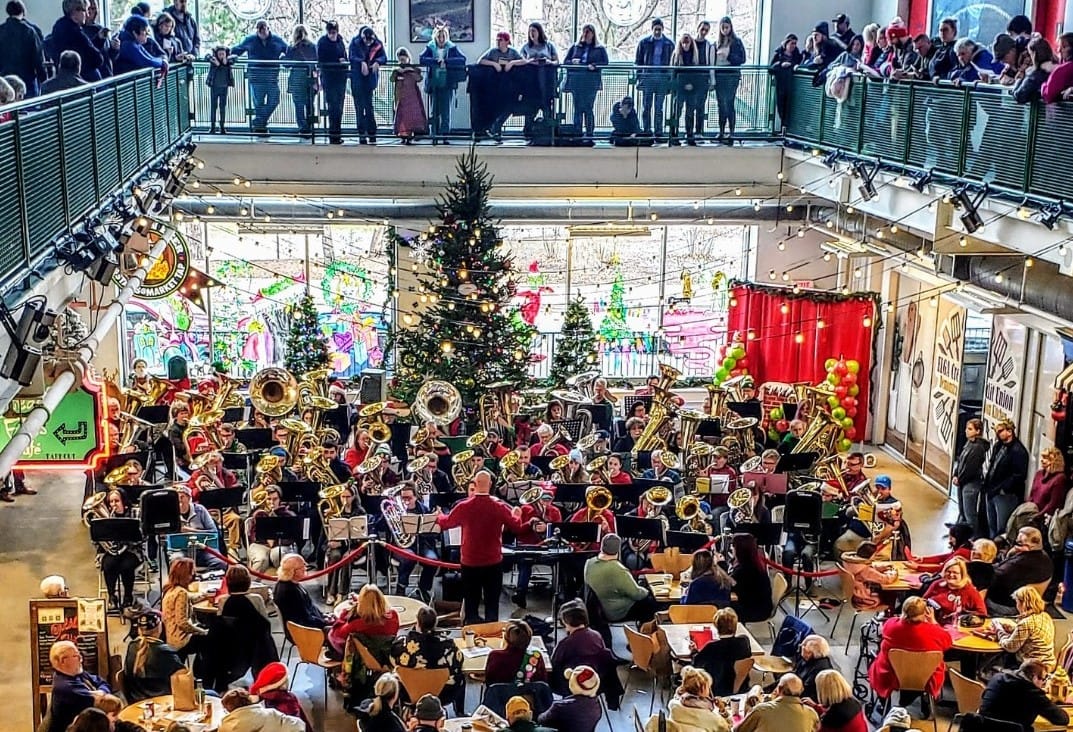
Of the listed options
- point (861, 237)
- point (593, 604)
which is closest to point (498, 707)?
point (593, 604)

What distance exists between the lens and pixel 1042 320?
13516 millimetres

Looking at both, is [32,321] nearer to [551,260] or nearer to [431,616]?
[431,616]

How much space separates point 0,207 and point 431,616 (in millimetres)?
4156

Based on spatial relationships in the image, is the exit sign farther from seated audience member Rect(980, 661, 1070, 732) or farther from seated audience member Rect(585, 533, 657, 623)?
seated audience member Rect(980, 661, 1070, 732)

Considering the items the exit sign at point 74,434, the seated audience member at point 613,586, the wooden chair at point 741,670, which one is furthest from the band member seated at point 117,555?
the wooden chair at point 741,670

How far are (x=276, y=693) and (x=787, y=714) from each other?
11.2 ft

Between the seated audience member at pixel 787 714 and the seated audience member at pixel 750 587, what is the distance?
9.60ft

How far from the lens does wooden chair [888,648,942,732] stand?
9719mm

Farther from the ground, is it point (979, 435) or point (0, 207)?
point (0, 207)

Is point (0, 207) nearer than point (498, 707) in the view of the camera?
Yes

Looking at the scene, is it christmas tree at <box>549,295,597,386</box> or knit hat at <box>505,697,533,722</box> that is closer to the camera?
knit hat at <box>505,697,533,722</box>

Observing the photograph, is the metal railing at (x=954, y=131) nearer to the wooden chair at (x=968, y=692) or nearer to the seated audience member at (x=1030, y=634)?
the seated audience member at (x=1030, y=634)

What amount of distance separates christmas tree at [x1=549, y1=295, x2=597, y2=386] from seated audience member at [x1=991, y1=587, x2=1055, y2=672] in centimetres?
986

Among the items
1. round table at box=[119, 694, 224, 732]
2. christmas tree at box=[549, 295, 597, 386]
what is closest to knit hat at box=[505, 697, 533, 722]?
round table at box=[119, 694, 224, 732]
